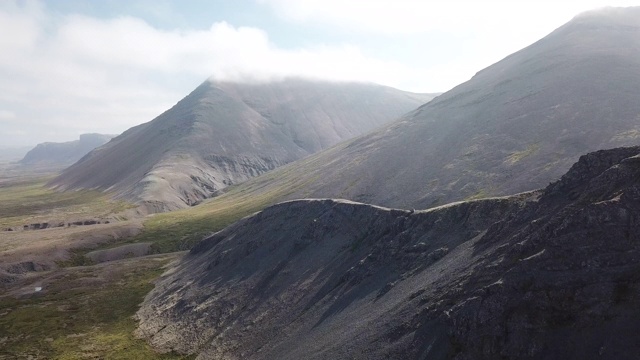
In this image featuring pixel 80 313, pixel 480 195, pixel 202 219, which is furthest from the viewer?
pixel 202 219

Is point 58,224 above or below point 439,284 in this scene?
above

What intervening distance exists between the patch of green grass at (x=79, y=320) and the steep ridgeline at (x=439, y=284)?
4435 mm

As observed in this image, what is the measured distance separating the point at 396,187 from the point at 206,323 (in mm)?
64003

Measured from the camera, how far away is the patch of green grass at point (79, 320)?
6128 cm

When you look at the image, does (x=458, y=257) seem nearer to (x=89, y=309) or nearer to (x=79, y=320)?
(x=79, y=320)

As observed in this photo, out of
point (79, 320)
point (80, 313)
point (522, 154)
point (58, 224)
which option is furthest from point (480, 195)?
point (58, 224)

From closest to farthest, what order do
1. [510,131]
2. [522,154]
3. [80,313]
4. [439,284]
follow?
[439,284] < [80,313] < [522,154] < [510,131]

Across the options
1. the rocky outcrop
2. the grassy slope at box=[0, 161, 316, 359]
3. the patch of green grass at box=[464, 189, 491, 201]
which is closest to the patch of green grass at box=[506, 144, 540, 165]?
the patch of green grass at box=[464, 189, 491, 201]

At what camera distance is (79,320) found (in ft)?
243

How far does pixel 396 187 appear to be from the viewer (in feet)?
363

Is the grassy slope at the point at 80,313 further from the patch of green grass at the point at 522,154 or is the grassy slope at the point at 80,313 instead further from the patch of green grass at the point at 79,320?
the patch of green grass at the point at 522,154

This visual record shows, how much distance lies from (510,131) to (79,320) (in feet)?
363

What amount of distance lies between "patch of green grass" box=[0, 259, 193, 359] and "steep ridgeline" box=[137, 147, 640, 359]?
175 inches

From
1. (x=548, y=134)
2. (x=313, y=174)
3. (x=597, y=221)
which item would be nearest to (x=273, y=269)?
(x=597, y=221)
